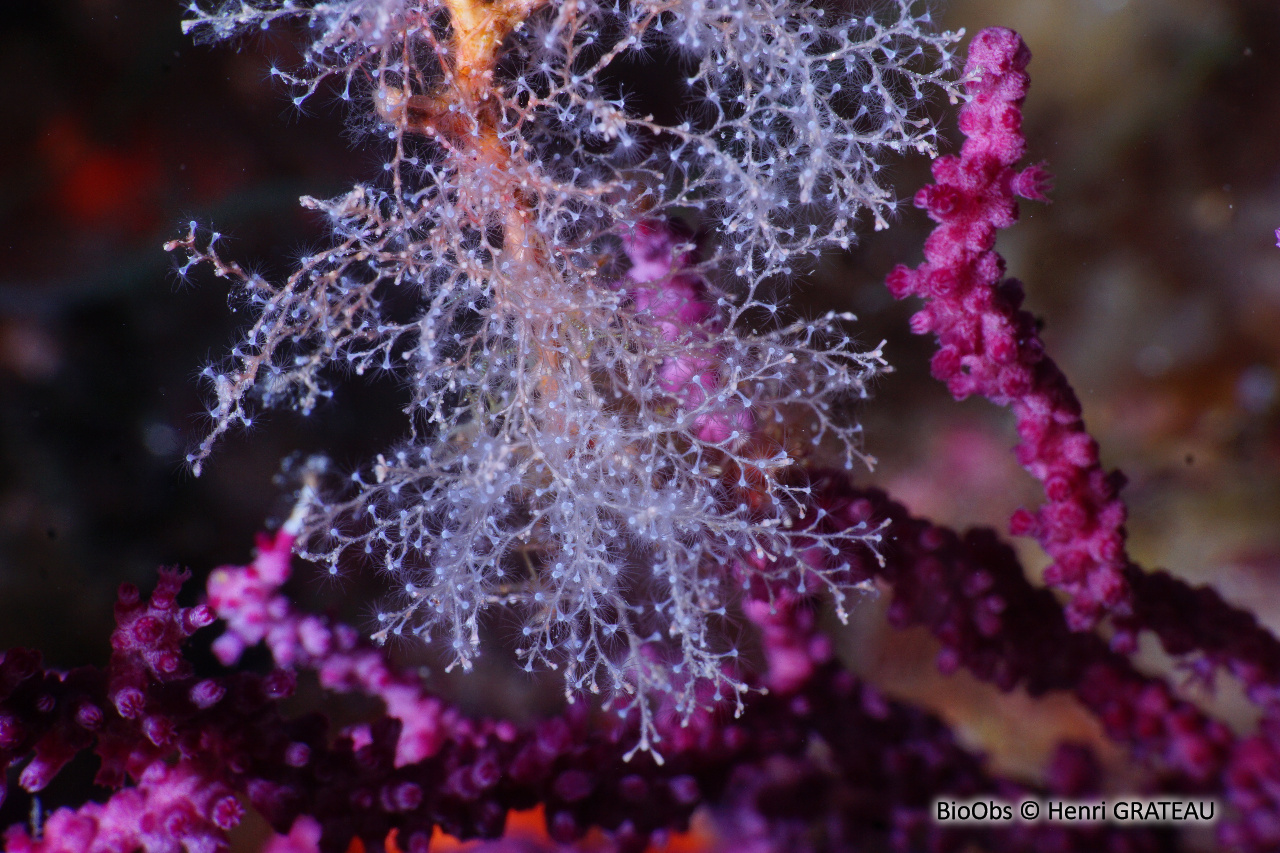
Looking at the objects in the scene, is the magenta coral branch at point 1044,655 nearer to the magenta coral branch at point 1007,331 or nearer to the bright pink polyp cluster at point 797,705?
the bright pink polyp cluster at point 797,705

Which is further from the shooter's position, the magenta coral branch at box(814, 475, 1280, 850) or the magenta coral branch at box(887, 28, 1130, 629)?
the magenta coral branch at box(814, 475, 1280, 850)

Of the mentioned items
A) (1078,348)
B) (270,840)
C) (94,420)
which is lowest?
(270,840)

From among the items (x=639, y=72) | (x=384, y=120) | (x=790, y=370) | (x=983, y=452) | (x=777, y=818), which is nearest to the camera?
(x=384, y=120)

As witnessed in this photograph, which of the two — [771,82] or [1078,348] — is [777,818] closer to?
[1078,348]

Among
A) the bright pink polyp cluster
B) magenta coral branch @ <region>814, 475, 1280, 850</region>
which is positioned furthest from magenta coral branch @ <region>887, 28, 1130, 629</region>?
magenta coral branch @ <region>814, 475, 1280, 850</region>

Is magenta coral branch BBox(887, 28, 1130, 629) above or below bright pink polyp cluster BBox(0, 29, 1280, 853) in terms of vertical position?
above

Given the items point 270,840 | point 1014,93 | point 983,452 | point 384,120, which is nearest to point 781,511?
point 983,452

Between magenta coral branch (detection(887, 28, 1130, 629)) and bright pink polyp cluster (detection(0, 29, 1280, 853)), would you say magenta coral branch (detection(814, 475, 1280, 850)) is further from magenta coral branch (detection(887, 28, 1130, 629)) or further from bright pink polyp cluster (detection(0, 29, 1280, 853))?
magenta coral branch (detection(887, 28, 1130, 629))

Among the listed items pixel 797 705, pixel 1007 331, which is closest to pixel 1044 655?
pixel 797 705
